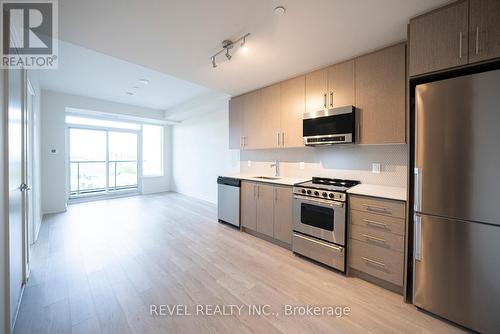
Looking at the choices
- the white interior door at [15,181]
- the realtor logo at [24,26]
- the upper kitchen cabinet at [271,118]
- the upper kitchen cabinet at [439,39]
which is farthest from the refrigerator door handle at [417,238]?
the realtor logo at [24,26]

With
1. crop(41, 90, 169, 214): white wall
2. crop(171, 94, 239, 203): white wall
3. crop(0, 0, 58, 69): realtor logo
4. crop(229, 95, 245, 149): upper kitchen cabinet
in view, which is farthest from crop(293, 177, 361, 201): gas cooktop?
crop(41, 90, 169, 214): white wall

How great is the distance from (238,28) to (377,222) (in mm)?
2370

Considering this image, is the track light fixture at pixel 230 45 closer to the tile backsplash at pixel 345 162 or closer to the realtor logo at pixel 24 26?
the realtor logo at pixel 24 26

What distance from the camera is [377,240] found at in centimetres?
205

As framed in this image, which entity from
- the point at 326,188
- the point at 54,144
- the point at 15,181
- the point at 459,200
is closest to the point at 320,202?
the point at 326,188

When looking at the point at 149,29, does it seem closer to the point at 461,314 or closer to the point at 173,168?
the point at 461,314

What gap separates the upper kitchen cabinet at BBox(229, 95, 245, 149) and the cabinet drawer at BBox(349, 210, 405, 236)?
2426 mm

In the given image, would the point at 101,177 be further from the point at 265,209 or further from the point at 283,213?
the point at 283,213

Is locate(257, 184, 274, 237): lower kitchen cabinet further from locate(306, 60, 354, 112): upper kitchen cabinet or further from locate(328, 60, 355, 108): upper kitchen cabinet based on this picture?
locate(328, 60, 355, 108): upper kitchen cabinet

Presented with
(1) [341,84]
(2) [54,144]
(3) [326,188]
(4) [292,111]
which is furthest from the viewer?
(2) [54,144]

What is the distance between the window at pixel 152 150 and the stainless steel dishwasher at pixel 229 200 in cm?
445

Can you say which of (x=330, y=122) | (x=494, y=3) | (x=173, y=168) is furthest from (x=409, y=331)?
(x=173, y=168)

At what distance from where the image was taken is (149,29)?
1.97 metres

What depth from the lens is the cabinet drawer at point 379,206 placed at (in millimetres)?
1919
